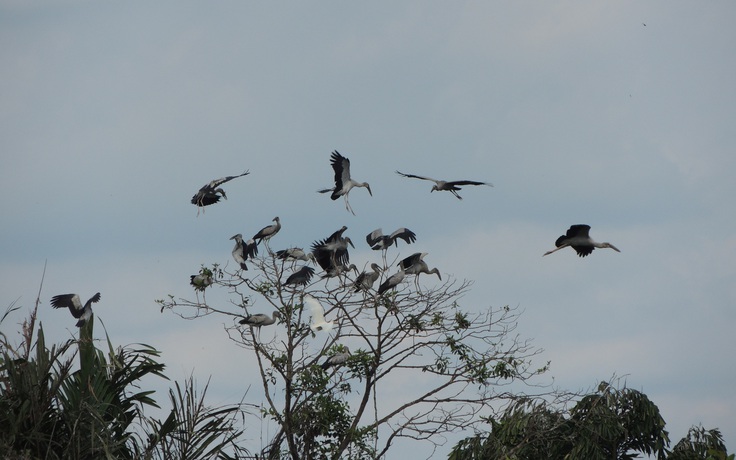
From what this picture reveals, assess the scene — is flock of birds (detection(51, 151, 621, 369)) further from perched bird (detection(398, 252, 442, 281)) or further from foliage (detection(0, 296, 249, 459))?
foliage (detection(0, 296, 249, 459))

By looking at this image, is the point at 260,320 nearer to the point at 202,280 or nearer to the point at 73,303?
the point at 202,280

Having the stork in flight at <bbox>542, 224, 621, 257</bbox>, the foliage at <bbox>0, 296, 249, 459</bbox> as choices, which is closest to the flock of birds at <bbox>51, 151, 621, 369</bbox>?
the stork in flight at <bbox>542, 224, 621, 257</bbox>

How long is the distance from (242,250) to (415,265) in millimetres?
2616

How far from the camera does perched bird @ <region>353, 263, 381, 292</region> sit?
550 inches

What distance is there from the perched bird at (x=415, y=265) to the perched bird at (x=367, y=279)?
459 mm

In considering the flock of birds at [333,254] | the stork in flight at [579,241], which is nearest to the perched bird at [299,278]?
the flock of birds at [333,254]

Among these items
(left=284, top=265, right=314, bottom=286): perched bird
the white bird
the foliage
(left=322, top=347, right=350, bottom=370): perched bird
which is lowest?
the foliage

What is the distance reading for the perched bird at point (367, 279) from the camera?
550 inches

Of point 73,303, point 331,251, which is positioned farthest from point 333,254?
point 73,303

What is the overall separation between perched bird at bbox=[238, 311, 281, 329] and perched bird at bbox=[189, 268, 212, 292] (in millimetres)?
701

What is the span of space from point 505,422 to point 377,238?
3.33m

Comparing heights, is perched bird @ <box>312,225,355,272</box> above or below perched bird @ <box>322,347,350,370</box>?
above

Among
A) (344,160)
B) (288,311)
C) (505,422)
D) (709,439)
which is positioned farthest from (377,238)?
(709,439)

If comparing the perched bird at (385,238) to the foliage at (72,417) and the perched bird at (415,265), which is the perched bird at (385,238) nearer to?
the perched bird at (415,265)
